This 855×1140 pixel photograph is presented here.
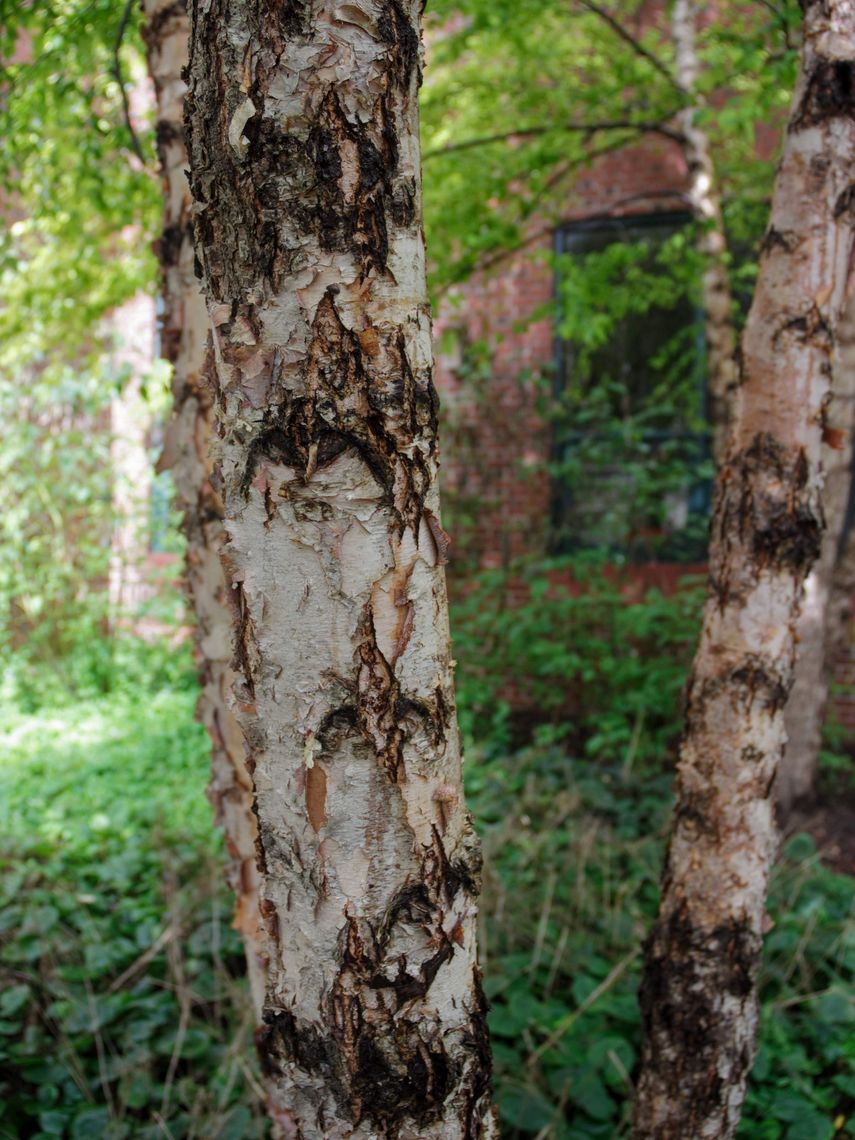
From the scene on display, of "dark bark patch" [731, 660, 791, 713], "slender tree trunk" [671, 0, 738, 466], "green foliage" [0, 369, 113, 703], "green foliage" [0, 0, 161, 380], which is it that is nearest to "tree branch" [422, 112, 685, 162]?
"slender tree trunk" [671, 0, 738, 466]

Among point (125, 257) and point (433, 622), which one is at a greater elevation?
point (125, 257)

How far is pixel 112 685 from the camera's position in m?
7.56

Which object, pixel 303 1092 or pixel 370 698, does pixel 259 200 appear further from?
pixel 303 1092

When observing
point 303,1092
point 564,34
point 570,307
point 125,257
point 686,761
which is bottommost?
point 303,1092

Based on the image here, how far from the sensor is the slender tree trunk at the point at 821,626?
4453 millimetres

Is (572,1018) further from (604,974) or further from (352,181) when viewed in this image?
(352,181)

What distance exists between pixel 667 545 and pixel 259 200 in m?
5.85

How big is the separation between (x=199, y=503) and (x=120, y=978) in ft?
5.95

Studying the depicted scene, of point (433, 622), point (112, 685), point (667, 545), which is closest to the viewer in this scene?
point (433, 622)

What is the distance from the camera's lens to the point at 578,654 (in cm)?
632

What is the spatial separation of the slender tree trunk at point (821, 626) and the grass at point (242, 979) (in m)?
0.80

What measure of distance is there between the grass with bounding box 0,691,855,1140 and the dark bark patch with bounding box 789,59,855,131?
7.35 ft

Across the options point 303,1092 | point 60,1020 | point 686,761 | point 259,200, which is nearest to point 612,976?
point 686,761

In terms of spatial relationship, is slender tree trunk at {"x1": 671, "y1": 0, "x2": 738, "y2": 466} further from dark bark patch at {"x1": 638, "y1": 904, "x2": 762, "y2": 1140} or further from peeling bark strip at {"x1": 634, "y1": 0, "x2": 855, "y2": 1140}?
dark bark patch at {"x1": 638, "y1": 904, "x2": 762, "y2": 1140}
